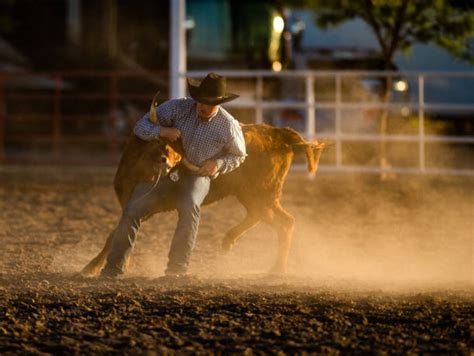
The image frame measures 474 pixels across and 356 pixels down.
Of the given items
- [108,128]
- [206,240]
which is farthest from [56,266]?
[108,128]

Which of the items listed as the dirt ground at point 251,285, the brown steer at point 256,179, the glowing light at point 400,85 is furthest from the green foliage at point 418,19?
the brown steer at point 256,179

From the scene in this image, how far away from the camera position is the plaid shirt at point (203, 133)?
21.3 feet

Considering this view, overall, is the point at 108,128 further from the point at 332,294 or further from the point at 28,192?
the point at 332,294

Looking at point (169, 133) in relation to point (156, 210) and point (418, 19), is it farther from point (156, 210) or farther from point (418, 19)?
point (418, 19)

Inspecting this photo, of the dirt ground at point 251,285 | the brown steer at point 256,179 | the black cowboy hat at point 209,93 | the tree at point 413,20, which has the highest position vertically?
the tree at point 413,20

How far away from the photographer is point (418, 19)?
14289mm

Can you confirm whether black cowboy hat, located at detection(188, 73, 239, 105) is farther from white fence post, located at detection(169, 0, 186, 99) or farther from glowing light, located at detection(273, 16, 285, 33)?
glowing light, located at detection(273, 16, 285, 33)

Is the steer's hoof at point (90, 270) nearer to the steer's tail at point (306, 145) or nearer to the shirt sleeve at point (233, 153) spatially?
the shirt sleeve at point (233, 153)

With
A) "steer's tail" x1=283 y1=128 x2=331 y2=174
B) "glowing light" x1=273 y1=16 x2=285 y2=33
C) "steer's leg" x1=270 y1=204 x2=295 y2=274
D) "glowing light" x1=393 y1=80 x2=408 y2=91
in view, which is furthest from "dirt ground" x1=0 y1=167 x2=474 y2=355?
"glowing light" x1=393 y1=80 x2=408 y2=91

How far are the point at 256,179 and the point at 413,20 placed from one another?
787cm

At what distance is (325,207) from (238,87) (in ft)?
19.0

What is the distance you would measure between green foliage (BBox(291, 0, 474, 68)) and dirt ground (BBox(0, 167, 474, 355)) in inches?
128

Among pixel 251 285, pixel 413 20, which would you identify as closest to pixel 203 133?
pixel 251 285

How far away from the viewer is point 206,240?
8711mm
